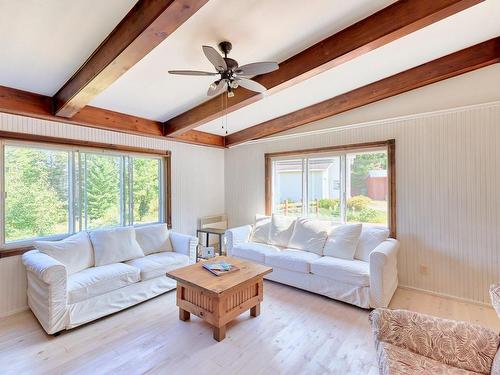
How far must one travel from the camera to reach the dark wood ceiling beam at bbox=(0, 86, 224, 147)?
2.60 metres

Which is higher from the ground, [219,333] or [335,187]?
[335,187]

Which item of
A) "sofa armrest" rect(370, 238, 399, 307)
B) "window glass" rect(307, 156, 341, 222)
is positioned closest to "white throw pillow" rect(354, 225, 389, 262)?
"sofa armrest" rect(370, 238, 399, 307)

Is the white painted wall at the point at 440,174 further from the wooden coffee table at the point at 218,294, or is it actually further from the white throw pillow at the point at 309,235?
the wooden coffee table at the point at 218,294

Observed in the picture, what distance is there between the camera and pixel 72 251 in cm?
285

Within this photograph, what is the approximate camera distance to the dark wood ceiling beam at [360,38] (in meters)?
1.89

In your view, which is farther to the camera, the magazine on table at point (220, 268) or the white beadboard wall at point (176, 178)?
the white beadboard wall at point (176, 178)

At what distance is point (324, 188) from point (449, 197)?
63.1 inches

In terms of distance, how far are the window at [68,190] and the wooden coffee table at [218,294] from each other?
5.60 feet

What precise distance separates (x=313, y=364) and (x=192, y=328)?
45.8 inches

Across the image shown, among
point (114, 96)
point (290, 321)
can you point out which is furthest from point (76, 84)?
point (290, 321)

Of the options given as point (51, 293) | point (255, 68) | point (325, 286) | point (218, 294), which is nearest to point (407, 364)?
point (218, 294)

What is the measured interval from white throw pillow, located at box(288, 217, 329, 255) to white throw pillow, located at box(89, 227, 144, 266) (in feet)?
7.15

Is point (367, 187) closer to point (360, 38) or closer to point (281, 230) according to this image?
point (281, 230)

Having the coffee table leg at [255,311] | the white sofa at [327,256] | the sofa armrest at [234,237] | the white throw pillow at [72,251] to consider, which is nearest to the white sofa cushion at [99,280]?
the white throw pillow at [72,251]
